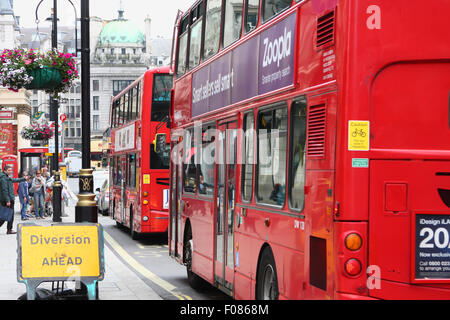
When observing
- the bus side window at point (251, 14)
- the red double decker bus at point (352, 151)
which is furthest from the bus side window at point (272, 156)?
the bus side window at point (251, 14)

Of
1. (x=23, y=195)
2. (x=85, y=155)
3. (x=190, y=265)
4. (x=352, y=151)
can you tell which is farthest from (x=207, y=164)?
(x=23, y=195)

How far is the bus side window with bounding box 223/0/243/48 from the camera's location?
926cm

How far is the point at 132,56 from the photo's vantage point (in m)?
149

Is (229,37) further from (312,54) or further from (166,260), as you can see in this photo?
(166,260)

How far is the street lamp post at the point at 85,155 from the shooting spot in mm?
10172

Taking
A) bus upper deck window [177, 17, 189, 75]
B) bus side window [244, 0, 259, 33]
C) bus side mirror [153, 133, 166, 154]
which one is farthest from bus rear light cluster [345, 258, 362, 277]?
bus side mirror [153, 133, 166, 154]

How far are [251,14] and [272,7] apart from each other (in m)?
0.80

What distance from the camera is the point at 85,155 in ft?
34.5

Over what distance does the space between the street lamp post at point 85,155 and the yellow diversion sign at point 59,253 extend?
1.47 metres

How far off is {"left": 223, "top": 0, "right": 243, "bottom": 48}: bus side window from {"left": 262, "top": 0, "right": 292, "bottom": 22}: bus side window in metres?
0.94

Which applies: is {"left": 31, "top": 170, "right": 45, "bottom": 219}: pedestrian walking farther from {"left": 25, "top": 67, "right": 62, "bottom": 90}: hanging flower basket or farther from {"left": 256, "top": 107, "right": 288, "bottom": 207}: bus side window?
{"left": 256, "top": 107, "right": 288, "bottom": 207}: bus side window

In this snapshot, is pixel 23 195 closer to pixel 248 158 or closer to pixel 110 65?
pixel 248 158

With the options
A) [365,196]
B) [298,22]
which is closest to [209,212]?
[298,22]

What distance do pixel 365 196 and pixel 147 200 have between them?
13.9m
